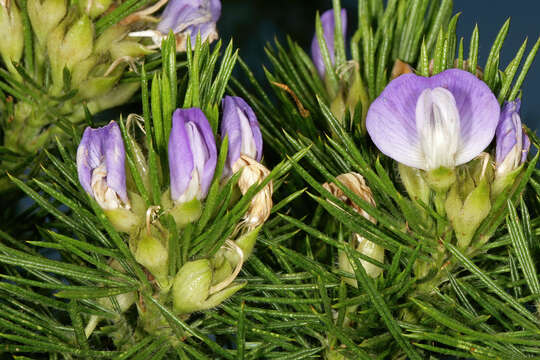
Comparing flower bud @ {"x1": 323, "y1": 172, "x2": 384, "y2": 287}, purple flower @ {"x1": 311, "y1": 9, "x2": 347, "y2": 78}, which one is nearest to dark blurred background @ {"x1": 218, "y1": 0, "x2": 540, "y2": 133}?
purple flower @ {"x1": 311, "y1": 9, "x2": 347, "y2": 78}

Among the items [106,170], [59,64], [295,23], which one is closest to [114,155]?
[106,170]

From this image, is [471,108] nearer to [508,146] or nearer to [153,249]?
[508,146]

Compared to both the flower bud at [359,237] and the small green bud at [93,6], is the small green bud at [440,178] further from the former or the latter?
the small green bud at [93,6]

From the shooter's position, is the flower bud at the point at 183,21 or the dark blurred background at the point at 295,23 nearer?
the flower bud at the point at 183,21

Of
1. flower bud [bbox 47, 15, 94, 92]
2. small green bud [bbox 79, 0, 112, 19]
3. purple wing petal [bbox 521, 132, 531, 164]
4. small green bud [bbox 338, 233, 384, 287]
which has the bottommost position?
small green bud [bbox 338, 233, 384, 287]

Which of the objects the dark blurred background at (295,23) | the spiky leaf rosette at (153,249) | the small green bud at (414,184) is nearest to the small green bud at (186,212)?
the spiky leaf rosette at (153,249)

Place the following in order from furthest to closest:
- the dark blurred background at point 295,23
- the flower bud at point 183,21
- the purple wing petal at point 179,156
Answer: the dark blurred background at point 295,23
the flower bud at point 183,21
the purple wing petal at point 179,156

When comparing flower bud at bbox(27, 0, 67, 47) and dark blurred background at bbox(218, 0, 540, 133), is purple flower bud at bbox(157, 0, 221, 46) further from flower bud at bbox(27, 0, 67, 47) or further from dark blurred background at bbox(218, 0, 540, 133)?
dark blurred background at bbox(218, 0, 540, 133)
